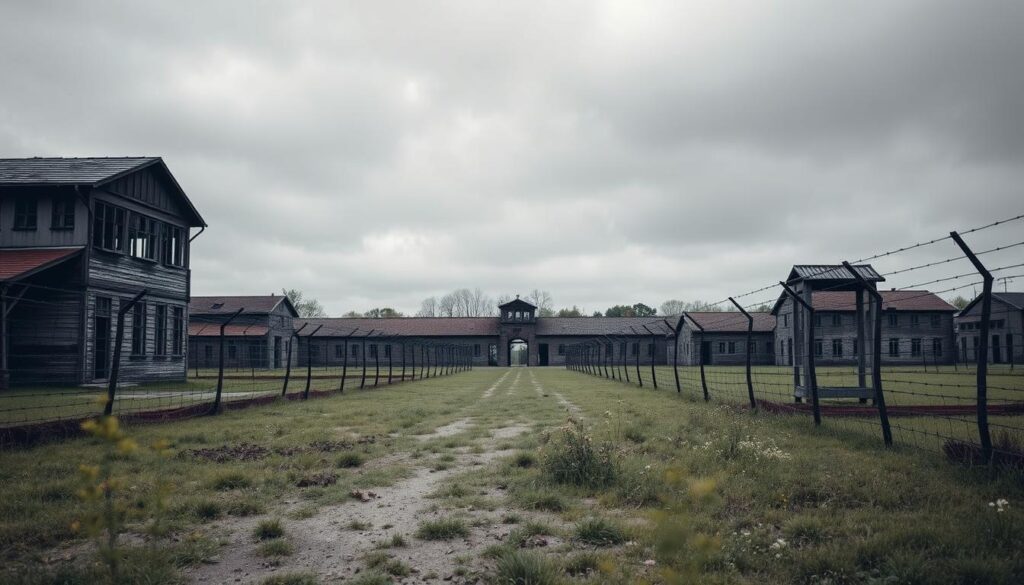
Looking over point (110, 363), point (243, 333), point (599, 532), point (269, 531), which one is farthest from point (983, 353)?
point (243, 333)

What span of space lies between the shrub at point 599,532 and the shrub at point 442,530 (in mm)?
946

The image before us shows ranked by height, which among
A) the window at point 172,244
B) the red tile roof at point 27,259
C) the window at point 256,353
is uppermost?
the window at point 172,244

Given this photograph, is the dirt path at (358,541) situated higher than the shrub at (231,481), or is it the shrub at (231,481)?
the shrub at (231,481)

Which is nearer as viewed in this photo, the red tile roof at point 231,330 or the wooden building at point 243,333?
the red tile roof at point 231,330

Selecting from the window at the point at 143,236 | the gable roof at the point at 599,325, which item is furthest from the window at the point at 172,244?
the gable roof at the point at 599,325

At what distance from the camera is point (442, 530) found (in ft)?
16.3

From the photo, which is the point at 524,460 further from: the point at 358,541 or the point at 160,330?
the point at 160,330

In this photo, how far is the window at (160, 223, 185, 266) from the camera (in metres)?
25.5

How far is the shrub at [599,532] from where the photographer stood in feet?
15.4

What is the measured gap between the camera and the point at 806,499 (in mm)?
5605

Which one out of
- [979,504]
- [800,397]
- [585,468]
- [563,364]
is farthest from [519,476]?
[563,364]

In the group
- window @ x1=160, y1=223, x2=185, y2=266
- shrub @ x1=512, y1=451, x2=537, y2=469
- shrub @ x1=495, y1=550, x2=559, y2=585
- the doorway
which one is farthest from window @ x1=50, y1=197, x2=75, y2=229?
shrub @ x1=495, y1=550, x2=559, y2=585

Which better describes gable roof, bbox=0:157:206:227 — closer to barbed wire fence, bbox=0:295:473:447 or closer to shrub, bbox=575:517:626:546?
barbed wire fence, bbox=0:295:473:447

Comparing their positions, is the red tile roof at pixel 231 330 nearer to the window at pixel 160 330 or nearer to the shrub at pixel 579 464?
the window at pixel 160 330
